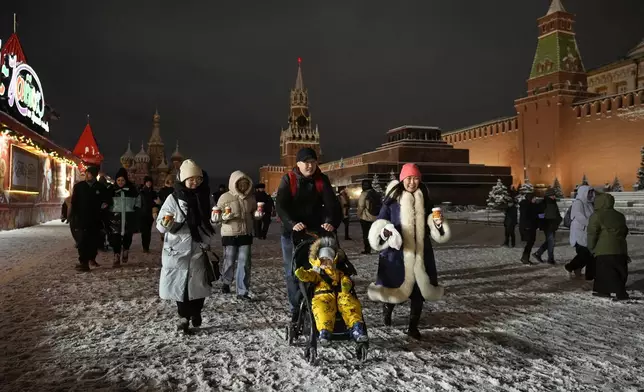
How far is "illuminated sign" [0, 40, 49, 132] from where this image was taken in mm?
16797

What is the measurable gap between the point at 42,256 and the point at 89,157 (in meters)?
26.3

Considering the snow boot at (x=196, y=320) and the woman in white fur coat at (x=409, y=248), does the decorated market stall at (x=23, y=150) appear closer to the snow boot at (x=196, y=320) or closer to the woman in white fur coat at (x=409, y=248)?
the snow boot at (x=196, y=320)

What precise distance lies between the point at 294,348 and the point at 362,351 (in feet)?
2.34

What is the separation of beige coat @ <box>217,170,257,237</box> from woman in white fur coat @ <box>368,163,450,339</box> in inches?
92.3

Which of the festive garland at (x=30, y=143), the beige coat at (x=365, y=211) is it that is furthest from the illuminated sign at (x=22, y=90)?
the beige coat at (x=365, y=211)

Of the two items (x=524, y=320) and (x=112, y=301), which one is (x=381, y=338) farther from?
(x=112, y=301)

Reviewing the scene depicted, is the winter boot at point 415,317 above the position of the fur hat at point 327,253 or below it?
below

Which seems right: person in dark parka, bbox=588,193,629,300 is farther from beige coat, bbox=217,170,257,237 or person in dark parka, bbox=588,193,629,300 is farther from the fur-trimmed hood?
beige coat, bbox=217,170,257,237

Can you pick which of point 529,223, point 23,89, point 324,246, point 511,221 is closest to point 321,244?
point 324,246

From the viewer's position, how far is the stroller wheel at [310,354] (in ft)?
10.9

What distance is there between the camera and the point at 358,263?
28.1 ft

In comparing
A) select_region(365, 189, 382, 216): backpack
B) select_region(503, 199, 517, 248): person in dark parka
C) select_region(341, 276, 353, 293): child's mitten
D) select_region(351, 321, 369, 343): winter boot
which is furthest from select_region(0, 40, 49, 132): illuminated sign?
select_region(351, 321, 369, 343): winter boot

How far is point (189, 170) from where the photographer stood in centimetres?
416

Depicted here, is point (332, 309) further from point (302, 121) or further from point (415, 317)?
point (302, 121)
